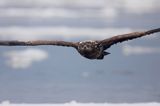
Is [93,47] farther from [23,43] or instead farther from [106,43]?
[23,43]

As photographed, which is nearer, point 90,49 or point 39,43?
point 90,49

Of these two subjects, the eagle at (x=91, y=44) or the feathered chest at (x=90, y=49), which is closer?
the eagle at (x=91, y=44)

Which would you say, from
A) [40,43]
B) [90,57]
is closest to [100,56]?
[90,57]

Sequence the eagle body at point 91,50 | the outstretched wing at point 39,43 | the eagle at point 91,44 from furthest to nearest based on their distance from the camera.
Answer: the outstretched wing at point 39,43 < the eagle body at point 91,50 < the eagle at point 91,44

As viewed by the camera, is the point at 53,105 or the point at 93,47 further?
the point at 53,105

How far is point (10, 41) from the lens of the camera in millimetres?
6961

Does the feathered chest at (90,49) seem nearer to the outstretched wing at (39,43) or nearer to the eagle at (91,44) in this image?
the eagle at (91,44)

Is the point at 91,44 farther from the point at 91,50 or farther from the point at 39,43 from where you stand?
the point at 39,43

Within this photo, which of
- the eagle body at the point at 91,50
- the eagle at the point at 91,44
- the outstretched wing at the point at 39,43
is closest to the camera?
the eagle at the point at 91,44

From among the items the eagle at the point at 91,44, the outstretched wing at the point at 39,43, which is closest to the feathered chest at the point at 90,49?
the eagle at the point at 91,44

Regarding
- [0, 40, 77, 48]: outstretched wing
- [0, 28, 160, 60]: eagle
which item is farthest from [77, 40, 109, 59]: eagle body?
[0, 40, 77, 48]: outstretched wing

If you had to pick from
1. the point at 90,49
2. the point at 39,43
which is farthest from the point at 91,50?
the point at 39,43

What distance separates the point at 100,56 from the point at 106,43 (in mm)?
170

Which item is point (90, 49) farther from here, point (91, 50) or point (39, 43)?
point (39, 43)
